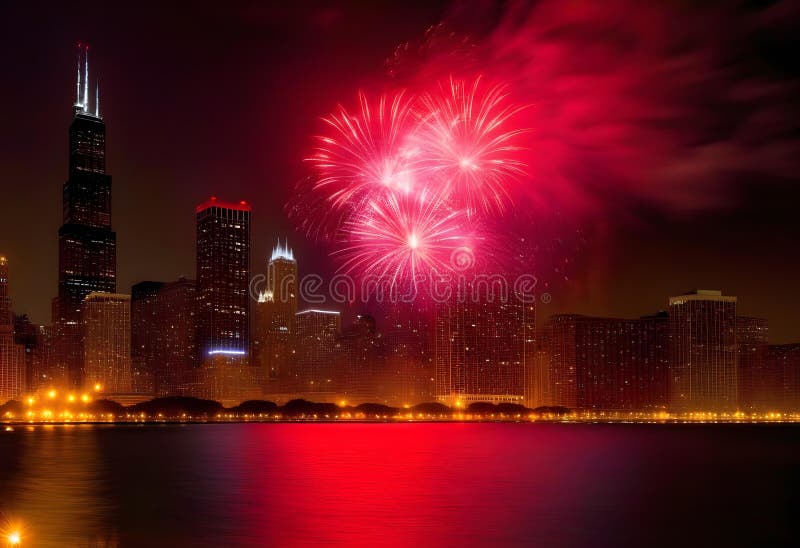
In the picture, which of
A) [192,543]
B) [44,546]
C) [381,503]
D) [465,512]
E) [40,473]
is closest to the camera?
[44,546]

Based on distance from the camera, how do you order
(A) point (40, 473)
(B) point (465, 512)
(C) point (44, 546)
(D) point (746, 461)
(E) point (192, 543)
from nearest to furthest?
(C) point (44, 546), (E) point (192, 543), (B) point (465, 512), (A) point (40, 473), (D) point (746, 461)

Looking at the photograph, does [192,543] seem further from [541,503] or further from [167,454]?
[167,454]

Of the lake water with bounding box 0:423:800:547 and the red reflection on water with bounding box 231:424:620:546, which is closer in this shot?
the lake water with bounding box 0:423:800:547

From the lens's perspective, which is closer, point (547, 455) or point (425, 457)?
point (425, 457)

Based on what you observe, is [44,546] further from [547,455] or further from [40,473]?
[547,455]

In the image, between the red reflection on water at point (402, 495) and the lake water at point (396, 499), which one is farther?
the red reflection on water at point (402, 495)

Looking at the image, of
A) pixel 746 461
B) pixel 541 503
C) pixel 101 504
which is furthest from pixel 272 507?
pixel 746 461

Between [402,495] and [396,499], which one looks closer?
[396,499]
